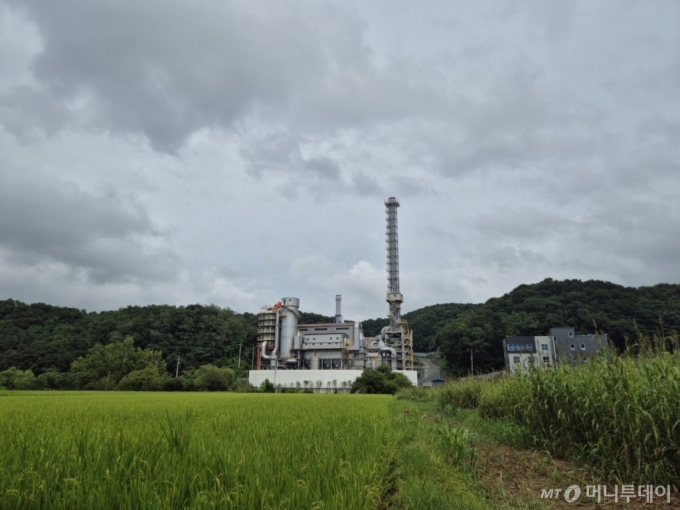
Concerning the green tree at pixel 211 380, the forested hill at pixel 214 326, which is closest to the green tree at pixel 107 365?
the green tree at pixel 211 380

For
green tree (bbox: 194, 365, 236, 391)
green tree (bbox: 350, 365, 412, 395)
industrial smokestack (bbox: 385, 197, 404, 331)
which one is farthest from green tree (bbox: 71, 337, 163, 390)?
industrial smokestack (bbox: 385, 197, 404, 331)

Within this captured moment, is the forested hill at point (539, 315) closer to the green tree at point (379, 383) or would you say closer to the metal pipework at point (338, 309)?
the metal pipework at point (338, 309)

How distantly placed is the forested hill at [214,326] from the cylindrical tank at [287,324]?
20.6 m

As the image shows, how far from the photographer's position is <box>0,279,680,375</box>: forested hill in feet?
240

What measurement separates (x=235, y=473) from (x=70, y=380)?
67.5 meters

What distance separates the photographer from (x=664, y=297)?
61.7 metres

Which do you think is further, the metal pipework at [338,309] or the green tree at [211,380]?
the metal pipework at [338,309]

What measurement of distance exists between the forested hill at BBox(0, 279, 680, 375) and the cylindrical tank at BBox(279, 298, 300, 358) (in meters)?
20.6

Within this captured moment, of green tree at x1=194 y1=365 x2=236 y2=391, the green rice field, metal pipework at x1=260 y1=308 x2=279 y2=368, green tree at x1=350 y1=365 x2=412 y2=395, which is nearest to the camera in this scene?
the green rice field

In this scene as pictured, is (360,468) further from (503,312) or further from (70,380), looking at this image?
(503,312)

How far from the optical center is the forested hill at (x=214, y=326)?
73.1m

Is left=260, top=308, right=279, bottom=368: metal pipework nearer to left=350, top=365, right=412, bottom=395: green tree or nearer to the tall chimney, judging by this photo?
the tall chimney

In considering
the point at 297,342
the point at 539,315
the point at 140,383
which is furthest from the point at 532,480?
the point at 539,315

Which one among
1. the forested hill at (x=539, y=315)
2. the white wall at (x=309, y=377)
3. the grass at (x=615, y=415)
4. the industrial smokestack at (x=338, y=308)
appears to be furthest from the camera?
→ the industrial smokestack at (x=338, y=308)
